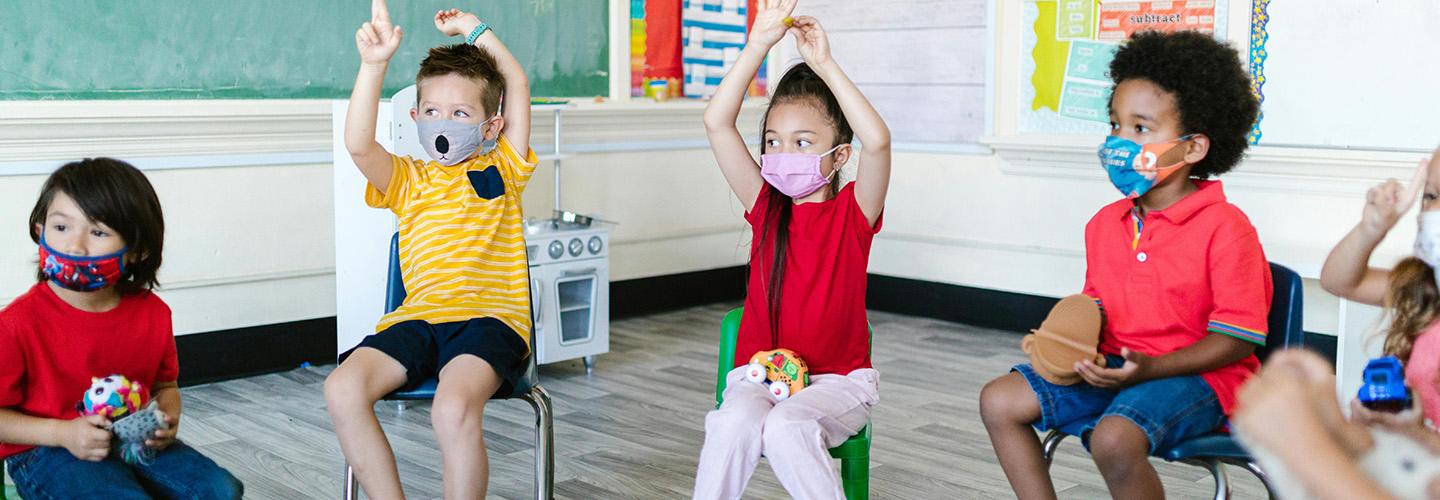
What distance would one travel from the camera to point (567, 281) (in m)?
4.35

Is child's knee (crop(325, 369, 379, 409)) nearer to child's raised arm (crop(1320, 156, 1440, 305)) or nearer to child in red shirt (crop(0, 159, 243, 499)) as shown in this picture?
child in red shirt (crop(0, 159, 243, 499))

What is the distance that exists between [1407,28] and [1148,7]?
836 millimetres

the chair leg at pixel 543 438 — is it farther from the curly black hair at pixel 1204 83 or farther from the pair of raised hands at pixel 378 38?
the curly black hair at pixel 1204 83

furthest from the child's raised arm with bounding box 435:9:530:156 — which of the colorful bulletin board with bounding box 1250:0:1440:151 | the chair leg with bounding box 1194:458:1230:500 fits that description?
the colorful bulletin board with bounding box 1250:0:1440:151

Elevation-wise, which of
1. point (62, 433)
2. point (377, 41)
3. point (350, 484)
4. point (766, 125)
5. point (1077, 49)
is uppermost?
point (1077, 49)

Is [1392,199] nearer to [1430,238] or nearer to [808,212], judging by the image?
[1430,238]

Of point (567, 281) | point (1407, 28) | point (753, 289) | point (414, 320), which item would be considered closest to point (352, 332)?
point (567, 281)

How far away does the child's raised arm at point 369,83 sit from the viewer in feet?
8.07

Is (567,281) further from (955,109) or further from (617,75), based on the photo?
(955,109)

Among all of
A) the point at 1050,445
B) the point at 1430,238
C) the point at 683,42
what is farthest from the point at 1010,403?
the point at 683,42

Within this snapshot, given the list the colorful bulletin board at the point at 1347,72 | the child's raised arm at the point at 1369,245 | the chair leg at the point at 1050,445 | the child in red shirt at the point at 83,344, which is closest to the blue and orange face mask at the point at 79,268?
the child in red shirt at the point at 83,344

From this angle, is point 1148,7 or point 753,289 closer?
point 753,289

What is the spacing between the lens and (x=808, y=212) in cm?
237

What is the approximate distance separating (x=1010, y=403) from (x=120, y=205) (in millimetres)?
1429
